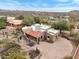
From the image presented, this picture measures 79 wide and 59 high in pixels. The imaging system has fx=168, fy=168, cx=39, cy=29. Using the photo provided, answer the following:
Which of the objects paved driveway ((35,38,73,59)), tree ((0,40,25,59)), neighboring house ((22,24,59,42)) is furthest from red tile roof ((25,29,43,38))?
tree ((0,40,25,59))

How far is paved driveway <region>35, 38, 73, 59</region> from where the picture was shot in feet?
66.2

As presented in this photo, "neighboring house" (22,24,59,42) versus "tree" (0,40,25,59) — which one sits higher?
"neighboring house" (22,24,59,42)

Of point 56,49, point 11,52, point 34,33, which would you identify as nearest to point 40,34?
point 34,33

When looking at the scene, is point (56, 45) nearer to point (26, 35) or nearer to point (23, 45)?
point (23, 45)

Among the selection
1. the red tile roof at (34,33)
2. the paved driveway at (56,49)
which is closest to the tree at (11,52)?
the paved driveway at (56,49)

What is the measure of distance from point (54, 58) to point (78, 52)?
9.40 feet

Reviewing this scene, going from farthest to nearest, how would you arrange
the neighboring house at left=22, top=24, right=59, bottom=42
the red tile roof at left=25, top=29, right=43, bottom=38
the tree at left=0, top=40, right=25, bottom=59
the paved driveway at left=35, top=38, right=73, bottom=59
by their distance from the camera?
the red tile roof at left=25, top=29, right=43, bottom=38
the neighboring house at left=22, top=24, right=59, bottom=42
the paved driveway at left=35, top=38, right=73, bottom=59
the tree at left=0, top=40, right=25, bottom=59

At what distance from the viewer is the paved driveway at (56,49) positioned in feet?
66.2

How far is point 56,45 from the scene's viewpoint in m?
24.6

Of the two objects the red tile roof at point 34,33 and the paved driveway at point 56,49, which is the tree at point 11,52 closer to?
the paved driveway at point 56,49

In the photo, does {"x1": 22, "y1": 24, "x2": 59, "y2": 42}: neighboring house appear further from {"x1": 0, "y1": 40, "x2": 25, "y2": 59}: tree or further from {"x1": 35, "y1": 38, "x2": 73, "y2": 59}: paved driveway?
{"x1": 0, "y1": 40, "x2": 25, "y2": 59}: tree

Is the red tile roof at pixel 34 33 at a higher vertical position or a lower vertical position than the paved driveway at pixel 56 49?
higher

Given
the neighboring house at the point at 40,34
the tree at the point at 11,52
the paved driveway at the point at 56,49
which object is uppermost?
the neighboring house at the point at 40,34

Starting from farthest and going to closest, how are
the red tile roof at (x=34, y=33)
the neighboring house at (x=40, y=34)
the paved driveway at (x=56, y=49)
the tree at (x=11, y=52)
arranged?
the red tile roof at (x=34, y=33) < the neighboring house at (x=40, y=34) < the paved driveway at (x=56, y=49) < the tree at (x=11, y=52)
